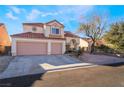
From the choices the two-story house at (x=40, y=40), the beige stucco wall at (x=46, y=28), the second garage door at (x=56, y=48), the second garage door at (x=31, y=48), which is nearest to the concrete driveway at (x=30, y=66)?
the second garage door at (x=31, y=48)

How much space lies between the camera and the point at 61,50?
2203cm

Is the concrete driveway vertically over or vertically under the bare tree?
under

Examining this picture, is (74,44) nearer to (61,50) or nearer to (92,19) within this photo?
(92,19)

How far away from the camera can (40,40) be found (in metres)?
20.2

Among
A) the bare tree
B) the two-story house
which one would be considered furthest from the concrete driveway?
the bare tree

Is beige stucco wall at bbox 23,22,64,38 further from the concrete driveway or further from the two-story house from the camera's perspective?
the concrete driveway

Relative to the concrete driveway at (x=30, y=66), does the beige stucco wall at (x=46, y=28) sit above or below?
above

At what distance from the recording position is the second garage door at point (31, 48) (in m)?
18.8

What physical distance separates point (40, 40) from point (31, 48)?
5.74ft

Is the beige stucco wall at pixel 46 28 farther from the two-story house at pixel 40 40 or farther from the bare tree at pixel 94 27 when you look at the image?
the bare tree at pixel 94 27

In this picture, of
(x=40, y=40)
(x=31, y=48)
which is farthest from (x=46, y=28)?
(x=31, y=48)

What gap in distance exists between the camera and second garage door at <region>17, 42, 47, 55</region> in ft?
61.6
